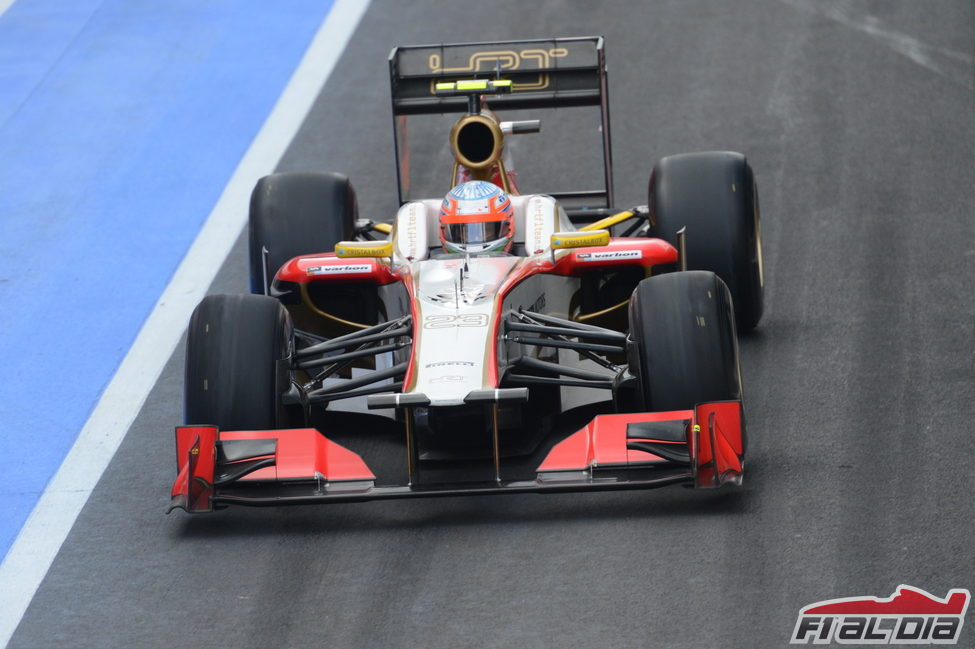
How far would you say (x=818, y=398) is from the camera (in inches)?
361

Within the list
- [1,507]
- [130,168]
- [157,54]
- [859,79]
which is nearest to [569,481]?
[1,507]

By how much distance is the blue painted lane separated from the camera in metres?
10.2

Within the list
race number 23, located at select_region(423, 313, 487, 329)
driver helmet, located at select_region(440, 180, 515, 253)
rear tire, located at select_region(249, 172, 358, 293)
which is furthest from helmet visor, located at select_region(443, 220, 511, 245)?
rear tire, located at select_region(249, 172, 358, 293)

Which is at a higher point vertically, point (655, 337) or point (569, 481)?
point (655, 337)

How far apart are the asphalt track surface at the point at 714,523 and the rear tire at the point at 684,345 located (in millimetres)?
520

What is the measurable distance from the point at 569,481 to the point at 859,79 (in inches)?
329

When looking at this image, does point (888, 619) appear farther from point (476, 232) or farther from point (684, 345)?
point (476, 232)

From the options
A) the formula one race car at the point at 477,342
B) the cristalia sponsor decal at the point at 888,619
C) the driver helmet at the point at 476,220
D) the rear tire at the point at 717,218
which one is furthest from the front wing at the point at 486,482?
the rear tire at the point at 717,218

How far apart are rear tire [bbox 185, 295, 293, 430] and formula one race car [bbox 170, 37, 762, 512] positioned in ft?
0.03

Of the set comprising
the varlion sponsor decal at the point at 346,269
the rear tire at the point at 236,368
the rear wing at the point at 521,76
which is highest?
the rear wing at the point at 521,76

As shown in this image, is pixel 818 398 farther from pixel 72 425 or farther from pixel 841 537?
pixel 72 425

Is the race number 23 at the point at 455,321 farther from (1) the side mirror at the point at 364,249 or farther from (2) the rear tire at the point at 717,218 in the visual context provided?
(2) the rear tire at the point at 717,218

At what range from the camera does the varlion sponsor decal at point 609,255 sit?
9.01 meters

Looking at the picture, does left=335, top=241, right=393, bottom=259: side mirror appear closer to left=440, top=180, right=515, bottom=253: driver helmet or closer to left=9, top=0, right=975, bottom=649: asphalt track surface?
left=440, top=180, right=515, bottom=253: driver helmet
